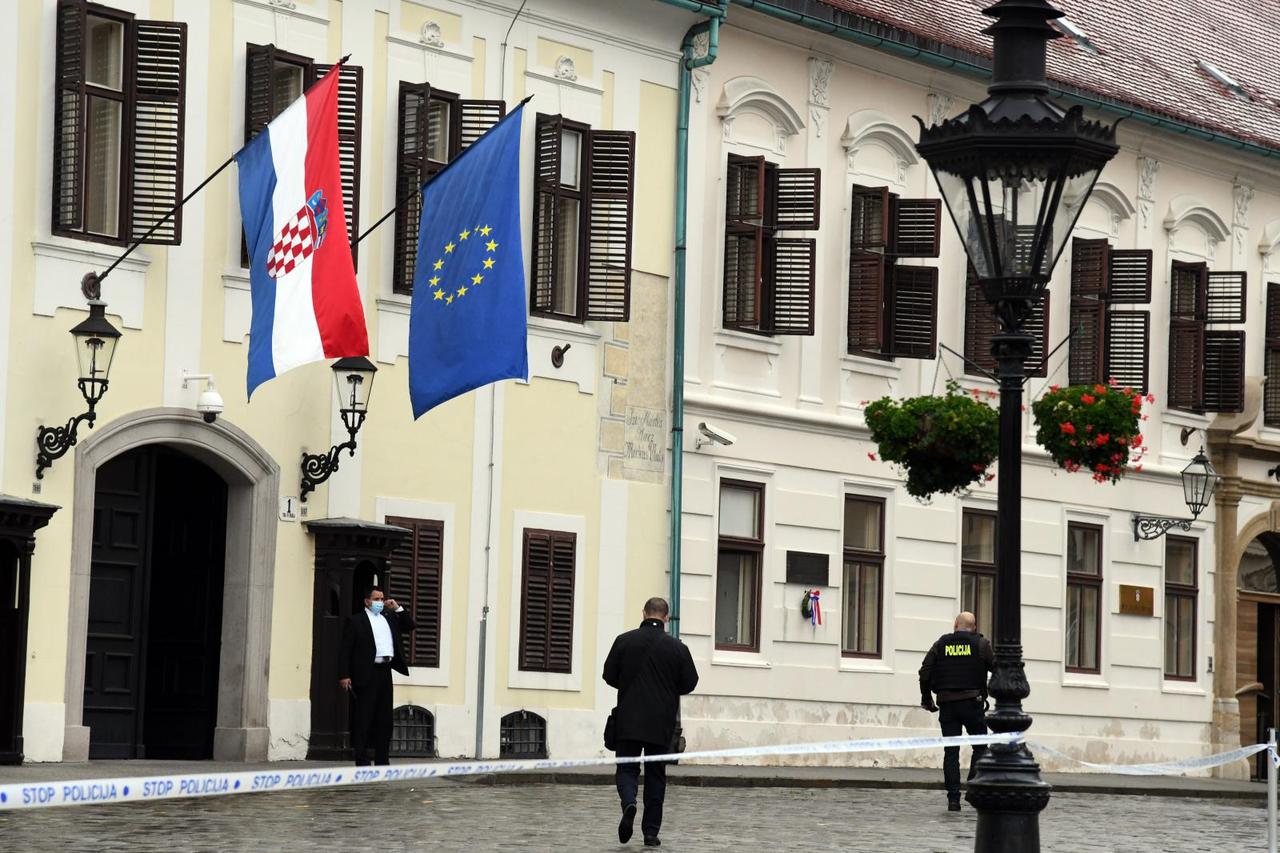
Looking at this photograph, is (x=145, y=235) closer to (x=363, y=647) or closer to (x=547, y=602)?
(x=363, y=647)

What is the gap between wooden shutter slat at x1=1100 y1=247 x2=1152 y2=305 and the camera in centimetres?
3330

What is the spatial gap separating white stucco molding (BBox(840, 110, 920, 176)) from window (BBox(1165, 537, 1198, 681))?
705 cm

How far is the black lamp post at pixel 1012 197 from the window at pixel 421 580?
13670mm

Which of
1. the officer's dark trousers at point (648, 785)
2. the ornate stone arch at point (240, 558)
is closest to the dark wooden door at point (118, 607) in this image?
the ornate stone arch at point (240, 558)

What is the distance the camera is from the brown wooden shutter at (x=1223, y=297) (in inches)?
1377

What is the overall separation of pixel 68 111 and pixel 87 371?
2113 millimetres

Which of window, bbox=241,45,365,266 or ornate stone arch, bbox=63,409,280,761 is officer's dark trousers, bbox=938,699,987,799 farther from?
window, bbox=241,45,365,266

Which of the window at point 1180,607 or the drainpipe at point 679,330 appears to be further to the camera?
the window at point 1180,607

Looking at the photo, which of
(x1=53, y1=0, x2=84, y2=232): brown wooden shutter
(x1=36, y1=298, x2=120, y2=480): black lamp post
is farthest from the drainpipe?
(x1=53, y1=0, x2=84, y2=232): brown wooden shutter

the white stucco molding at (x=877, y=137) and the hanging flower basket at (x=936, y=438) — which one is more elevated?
the white stucco molding at (x=877, y=137)

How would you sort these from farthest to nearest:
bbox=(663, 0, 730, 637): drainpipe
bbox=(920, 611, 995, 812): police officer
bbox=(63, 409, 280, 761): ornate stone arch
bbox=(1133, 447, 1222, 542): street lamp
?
bbox=(1133, 447, 1222, 542): street lamp, bbox=(663, 0, 730, 637): drainpipe, bbox=(63, 409, 280, 761): ornate stone arch, bbox=(920, 611, 995, 812): police officer

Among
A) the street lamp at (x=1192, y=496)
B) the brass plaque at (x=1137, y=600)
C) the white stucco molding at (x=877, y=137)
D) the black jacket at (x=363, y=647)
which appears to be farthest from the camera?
the brass plaque at (x=1137, y=600)

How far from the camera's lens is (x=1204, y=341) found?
34969mm

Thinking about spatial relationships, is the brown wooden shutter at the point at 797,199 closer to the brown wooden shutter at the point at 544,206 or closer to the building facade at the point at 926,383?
the building facade at the point at 926,383
